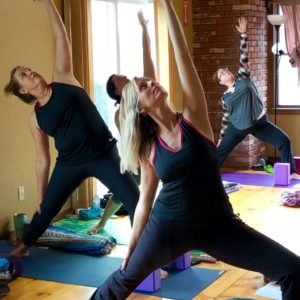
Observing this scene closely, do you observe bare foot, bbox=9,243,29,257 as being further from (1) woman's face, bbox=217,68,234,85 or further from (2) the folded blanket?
(1) woman's face, bbox=217,68,234,85

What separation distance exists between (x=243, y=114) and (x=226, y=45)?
1561 millimetres

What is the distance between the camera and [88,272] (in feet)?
12.3

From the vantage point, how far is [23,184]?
478 cm

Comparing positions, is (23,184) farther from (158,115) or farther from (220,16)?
(220,16)

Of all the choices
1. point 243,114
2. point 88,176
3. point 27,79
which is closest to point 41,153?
point 88,176

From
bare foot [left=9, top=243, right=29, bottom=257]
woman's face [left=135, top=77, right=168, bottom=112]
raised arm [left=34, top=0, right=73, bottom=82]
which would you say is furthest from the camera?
bare foot [left=9, top=243, right=29, bottom=257]

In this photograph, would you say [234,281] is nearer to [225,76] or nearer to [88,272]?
[88,272]

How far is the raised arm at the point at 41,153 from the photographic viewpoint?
363 centimetres

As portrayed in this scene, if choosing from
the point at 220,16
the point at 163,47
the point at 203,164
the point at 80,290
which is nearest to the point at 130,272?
the point at 203,164

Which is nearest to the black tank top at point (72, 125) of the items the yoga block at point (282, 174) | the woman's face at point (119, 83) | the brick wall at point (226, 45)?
the woman's face at point (119, 83)

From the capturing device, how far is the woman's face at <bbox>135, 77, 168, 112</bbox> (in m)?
2.22

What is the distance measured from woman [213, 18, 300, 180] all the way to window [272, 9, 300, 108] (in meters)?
1.57

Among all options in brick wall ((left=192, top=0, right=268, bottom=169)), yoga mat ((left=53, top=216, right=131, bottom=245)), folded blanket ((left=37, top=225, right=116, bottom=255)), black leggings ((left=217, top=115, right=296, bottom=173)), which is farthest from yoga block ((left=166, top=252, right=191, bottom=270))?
brick wall ((left=192, top=0, right=268, bottom=169))

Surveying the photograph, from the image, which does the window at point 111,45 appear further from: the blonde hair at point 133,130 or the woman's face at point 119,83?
the blonde hair at point 133,130
